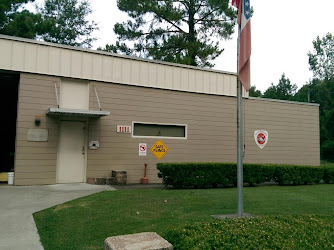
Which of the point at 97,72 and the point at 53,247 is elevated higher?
the point at 97,72

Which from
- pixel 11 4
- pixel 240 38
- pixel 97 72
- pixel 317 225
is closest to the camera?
pixel 317 225

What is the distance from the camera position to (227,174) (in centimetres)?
1065

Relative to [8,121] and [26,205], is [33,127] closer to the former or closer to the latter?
[26,205]

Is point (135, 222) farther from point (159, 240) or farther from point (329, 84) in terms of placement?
point (329, 84)

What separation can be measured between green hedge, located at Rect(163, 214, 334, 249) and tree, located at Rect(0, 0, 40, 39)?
2213cm

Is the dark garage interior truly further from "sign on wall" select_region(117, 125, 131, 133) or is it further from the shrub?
the shrub

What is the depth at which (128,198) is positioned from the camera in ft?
25.8

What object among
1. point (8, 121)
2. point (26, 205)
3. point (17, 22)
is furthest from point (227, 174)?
point (17, 22)

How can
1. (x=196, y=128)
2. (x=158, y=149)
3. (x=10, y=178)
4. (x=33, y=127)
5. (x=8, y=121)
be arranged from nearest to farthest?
(x=10, y=178) → (x=33, y=127) → (x=158, y=149) → (x=196, y=128) → (x=8, y=121)

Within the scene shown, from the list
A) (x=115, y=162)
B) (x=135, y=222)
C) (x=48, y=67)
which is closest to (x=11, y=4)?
(x=48, y=67)

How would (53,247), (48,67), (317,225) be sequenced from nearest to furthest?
(53,247) → (317,225) → (48,67)

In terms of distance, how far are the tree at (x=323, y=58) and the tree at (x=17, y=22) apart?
42023 millimetres

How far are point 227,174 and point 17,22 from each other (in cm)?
1883

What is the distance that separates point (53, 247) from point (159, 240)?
5.72ft
